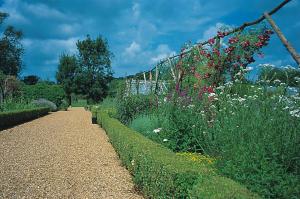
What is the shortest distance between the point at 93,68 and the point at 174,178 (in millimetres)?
48865

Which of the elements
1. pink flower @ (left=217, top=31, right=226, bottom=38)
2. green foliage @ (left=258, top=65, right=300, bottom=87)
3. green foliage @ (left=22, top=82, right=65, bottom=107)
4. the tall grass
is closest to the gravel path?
the tall grass

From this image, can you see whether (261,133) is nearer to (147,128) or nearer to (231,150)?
(231,150)

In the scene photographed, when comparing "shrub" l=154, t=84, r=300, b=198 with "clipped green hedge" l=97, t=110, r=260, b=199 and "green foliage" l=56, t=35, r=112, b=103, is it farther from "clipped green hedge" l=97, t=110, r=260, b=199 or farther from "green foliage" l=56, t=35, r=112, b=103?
"green foliage" l=56, t=35, r=112, b=103

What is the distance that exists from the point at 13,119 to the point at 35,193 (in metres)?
12.7

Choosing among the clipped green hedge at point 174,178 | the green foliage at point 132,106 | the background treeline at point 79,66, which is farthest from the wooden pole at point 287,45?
the background treeline at point 79,66

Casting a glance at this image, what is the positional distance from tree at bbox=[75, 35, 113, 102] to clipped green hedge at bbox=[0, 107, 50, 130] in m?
24.7

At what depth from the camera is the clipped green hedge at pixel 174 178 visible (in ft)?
10.2

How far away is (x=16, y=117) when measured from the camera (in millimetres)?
18406

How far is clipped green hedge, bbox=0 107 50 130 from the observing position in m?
16.1

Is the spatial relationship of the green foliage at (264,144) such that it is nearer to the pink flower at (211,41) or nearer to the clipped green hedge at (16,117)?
the pink flower at (211,41)

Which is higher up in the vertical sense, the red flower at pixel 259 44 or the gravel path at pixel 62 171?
the red flower at pixel 259 44

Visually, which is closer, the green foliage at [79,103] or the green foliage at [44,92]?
the green foliage at [44,92]

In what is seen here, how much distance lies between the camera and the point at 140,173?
5801 millimetres

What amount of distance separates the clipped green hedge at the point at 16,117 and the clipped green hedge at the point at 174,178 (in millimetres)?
10694
